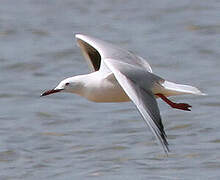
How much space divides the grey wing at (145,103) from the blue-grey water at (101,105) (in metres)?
1.41

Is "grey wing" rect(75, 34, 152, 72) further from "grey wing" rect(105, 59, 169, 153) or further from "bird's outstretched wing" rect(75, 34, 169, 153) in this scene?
"grey wing" rect(105, 59, 169, 153)

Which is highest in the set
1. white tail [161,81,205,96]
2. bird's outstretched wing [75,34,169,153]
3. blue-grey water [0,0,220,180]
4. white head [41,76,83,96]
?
bird's outstretched wing [75,34,169,153]

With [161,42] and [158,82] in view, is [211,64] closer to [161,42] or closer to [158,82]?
[161,42]

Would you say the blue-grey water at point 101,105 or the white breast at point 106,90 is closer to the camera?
the white breast at point 106,90

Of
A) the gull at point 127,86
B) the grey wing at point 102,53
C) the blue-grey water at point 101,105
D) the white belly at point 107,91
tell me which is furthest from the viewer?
the blue-grey water at point 101,105

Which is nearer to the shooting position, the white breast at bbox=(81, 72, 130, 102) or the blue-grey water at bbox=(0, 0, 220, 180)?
the white breast at bbox=(81, 72, 130, 102)

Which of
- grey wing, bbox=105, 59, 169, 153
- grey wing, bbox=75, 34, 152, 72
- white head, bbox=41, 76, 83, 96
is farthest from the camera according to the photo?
grey wing, bbox=75, 34, 152, 72

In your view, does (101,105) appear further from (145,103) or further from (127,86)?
(145,103)

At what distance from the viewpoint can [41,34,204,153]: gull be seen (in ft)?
23.4

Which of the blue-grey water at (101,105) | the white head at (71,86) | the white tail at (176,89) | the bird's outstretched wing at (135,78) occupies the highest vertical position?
the bird's outstretched wing at (135,78)

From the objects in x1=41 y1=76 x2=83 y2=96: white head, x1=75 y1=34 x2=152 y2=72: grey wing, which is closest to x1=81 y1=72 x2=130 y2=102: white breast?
x1=41 y1=76 x2=83 y2=96: white head

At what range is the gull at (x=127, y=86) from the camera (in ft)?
23.4

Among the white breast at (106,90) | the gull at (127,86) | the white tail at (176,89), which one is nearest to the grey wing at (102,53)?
the gull at (127,86)

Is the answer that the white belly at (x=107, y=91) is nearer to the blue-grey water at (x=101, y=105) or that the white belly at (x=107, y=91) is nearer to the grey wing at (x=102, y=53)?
the grey wing at (x=102, y=53)
